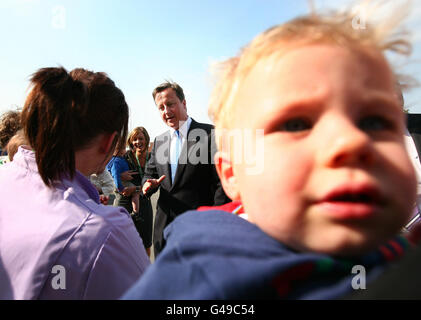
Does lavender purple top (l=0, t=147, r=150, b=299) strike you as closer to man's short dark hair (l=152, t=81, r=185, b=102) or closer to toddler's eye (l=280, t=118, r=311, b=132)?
toddler's eye (l=280, t=118, r=311, b=132)

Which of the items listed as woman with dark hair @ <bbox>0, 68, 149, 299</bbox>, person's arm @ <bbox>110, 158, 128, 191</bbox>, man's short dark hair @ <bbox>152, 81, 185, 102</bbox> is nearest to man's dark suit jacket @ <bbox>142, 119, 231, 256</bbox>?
man's short dark hair @ <bbox>152, 81, 185, 102</bbox>

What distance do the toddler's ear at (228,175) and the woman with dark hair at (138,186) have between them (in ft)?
12.8

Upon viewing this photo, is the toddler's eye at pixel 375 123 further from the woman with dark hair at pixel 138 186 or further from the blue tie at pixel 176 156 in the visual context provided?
the woman with dark hair at pixel 138 186

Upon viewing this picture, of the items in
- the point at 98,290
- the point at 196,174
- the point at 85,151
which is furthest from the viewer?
the point at 196,174

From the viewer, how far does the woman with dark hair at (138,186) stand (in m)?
4.68

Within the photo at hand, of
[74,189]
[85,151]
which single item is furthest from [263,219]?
[85,151]

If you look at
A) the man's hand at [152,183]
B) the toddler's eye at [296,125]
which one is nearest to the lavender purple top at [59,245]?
the toddler's eye at [296,125]

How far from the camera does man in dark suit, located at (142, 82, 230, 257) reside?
3.38m

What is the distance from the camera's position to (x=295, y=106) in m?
0.64

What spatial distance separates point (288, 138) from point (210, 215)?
344 mm

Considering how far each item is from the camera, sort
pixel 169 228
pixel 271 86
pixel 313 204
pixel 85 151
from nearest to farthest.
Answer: pixel 313 204 → pixel 271 86 → pixel 169 228 → pixel 85 151

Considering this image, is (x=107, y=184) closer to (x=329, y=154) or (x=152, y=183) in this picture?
(x=152, y=183)

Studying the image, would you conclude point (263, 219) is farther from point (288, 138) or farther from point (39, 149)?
point (39, 149)

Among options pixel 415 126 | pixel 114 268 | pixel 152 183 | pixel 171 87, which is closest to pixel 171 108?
pixel 171 87
